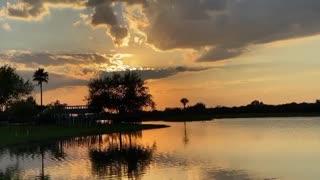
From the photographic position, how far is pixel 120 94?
14275 cm

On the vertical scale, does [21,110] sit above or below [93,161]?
above

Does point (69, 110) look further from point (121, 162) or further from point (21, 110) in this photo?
point (121, 162)

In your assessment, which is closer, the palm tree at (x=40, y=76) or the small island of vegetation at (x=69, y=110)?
the small island of vegetation at (x=69, y=110)

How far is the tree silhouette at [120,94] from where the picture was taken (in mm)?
140500

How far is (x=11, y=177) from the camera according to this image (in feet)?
116

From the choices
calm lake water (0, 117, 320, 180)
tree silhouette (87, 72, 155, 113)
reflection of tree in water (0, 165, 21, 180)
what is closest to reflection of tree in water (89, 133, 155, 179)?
calm lake water (0, 117, 320, 180)

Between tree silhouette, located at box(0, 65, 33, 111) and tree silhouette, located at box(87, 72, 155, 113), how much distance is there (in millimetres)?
22569

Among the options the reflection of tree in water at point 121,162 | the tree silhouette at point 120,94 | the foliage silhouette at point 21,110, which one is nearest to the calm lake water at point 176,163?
the reflection of tree in water at point 121,162

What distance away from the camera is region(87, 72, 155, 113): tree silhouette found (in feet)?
461

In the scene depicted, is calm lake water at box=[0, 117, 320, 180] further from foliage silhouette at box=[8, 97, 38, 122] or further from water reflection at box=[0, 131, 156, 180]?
foliage silhouette at box=[8, 97, 38, 122]

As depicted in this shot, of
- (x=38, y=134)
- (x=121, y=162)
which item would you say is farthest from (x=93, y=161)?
(x=38, y=134)

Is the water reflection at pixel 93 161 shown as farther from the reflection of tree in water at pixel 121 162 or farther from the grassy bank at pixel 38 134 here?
the grassy bank at pixel 38 134

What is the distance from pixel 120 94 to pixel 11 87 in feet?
121

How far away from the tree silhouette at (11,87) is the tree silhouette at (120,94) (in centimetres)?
2257
